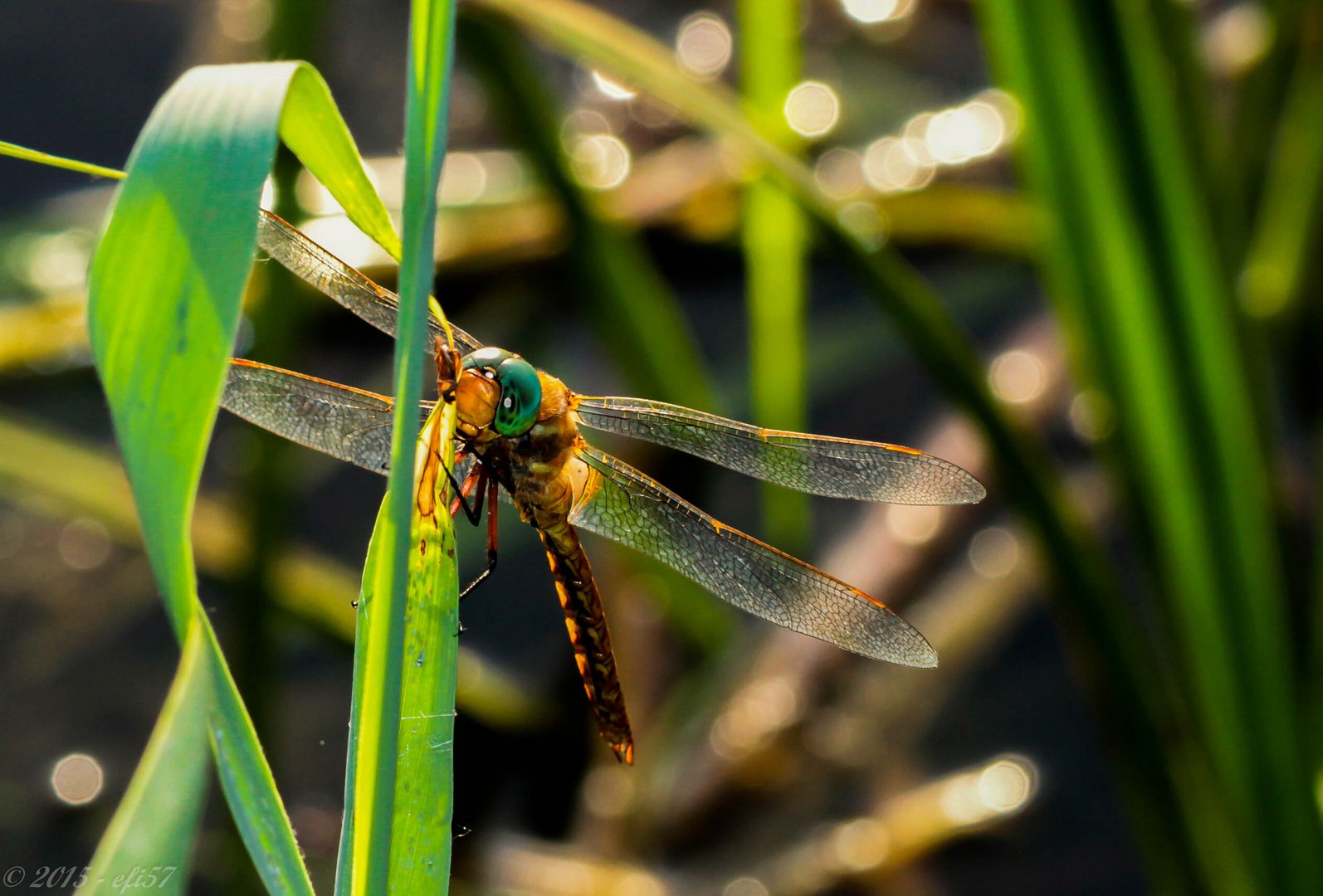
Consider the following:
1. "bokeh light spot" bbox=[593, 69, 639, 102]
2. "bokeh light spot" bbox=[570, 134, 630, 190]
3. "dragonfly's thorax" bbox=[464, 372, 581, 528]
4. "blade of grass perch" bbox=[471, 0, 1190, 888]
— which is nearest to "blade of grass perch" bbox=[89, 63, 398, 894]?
"dragonfly's thorax" bbox=[464, 372, 581, 528]

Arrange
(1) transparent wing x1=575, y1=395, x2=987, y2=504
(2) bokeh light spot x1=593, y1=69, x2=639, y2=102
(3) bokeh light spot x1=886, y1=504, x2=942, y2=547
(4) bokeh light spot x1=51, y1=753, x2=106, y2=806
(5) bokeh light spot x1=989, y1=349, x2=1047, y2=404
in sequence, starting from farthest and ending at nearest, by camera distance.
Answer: (2) bokeh light spot x1=593, y1=69, x2=639, y2=102, (5) bokeh light spot x1=989, y1=349, x2=1047, y2=404, (3) bokeh light spot x1=886, y1=504, x2=942, y2=547, (4) bokeh light spot x1=51, y1=753, x2=106, y2=806, (1) transparent wing x1=575, y1=395, x2=987, y2=504

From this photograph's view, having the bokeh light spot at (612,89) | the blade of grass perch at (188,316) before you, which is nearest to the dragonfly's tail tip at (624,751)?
the blade of grass perch at (188,316)

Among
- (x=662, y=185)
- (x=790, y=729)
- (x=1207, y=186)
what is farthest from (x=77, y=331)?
(x=1207, y=186)

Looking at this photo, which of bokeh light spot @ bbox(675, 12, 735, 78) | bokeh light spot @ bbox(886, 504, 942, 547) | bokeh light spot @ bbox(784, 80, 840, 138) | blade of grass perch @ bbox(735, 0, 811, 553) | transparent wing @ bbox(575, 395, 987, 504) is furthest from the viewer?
bokeh light spot @ bbox(675, 12, 735, 78)

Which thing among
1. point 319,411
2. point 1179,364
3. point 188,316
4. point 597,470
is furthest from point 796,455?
point 188,316

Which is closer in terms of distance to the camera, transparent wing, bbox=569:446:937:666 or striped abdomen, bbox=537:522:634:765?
transparent wing, bbox=569:446:937:666

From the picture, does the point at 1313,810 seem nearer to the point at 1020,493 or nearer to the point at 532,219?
the point at 1020,493

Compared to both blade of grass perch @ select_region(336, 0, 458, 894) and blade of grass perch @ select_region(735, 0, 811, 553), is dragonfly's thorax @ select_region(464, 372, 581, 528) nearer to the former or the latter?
blade of grass perch @ select_region(336, 0, 458, 894)
